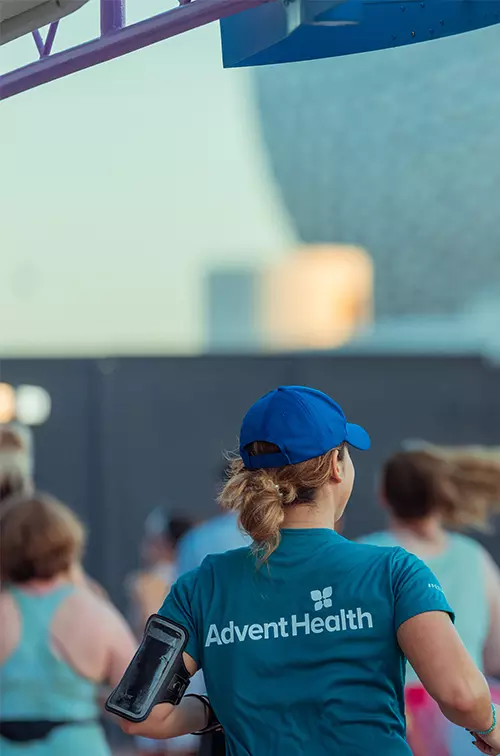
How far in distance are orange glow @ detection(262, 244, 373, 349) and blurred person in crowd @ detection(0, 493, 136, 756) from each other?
21228mm

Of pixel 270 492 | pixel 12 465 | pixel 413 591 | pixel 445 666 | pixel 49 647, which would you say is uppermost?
pixel 270 492

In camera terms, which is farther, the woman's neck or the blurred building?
the blurred building

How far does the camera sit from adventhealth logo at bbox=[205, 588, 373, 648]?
1.85 meters

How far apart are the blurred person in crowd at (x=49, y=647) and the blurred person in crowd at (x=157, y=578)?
165 cm

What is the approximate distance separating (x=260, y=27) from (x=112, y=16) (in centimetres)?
34

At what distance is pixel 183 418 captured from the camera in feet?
29.5

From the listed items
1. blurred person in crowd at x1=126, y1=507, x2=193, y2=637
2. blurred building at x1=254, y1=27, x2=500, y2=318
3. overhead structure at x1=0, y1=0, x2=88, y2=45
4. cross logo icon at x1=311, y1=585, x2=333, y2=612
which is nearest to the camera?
cross logo icon at x1=311, y1=585, x2=333, y2=612

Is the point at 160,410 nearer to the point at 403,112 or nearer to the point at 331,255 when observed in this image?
the point at 331,255

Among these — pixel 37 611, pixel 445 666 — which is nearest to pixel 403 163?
pixel 37 611

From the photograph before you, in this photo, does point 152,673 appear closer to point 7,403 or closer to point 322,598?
point 322,598

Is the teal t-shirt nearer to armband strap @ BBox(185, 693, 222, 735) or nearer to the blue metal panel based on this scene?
armband strap @ BBox(185, 693, 222, 735)

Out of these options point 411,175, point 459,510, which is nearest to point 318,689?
point 459,510

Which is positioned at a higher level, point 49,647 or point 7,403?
point 7,403

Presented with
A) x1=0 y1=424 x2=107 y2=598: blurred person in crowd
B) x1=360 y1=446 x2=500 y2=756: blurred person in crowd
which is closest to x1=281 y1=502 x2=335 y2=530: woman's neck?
x1=360 y1=446 x2=500 y2=756: blurred person in crowd
